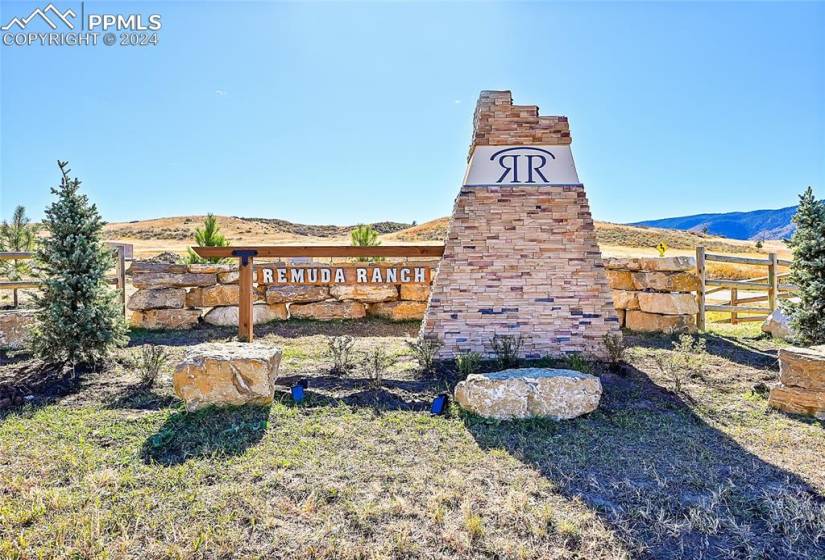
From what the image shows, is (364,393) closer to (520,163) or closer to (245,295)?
(245,295)

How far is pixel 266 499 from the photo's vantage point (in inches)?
119

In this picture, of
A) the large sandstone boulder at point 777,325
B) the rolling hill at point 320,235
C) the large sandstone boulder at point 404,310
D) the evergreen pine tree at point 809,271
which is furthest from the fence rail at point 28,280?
the rolling hill at point 320,235

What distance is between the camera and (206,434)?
400cm

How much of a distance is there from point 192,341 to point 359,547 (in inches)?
268

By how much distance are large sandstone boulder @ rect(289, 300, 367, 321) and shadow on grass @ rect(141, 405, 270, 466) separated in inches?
220

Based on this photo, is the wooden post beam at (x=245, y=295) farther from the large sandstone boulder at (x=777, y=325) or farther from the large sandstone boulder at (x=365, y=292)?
the large sandstone boulder at (x=777, y=325)

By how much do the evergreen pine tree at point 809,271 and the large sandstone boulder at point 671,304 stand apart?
2.16 metres

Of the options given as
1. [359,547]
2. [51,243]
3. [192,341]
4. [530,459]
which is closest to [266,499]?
[359,547]

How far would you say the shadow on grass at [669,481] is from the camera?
262 cm

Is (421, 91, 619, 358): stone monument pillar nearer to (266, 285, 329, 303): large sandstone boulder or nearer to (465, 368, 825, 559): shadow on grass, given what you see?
(465, 368, 825, 559): shadow on grass

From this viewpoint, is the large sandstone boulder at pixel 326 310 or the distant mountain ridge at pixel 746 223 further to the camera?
the distant mountain ridge at pixel 746 223

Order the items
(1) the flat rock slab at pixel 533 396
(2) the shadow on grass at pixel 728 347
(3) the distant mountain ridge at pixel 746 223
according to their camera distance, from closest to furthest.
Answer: (1) the flat rock slab at pixel 533 396, (2) the shadow on grass at pixel 728 347, (3) the distant mountain ridge at pixel 746 223

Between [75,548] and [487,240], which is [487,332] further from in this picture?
[75,548]

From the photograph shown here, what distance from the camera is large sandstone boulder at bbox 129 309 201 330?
372 inches
